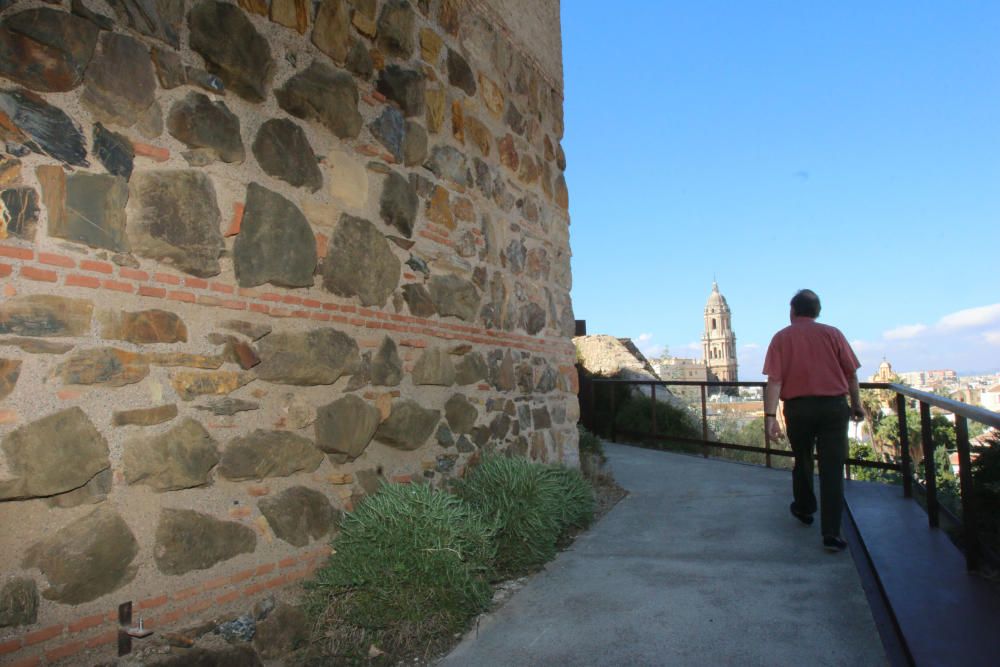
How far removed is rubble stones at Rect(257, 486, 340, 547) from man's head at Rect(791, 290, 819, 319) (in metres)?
3.53

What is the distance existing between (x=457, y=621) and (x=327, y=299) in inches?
70.9

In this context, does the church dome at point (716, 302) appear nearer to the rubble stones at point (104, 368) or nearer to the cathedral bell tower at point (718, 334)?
the cathedral bell tower at point (718, 334)

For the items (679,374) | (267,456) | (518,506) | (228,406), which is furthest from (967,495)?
(679,374)

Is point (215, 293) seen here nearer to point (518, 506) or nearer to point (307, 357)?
point (307, 357)

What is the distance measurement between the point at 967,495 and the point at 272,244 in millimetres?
3633

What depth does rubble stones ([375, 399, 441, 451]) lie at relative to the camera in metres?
4.01

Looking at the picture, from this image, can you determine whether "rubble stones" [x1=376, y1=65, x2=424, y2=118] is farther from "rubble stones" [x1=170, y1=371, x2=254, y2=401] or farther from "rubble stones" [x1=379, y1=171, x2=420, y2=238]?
"rubble stones" [x1=170, y1=371, x2=254, y2=401]

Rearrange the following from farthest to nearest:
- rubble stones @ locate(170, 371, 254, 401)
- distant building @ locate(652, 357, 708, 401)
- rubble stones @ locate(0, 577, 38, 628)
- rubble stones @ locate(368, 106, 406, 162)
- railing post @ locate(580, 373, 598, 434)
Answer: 1. distant building @ locate(652, 357, 708, 401)
2. railing post @ locate(580, 373, 598, 434)
3. rubble stones @ locate(368, 106, 406, 162)
4. rubble stones @ locate(170, 371, 254, 401)
5. rubble stones @ locate(0, 577, 38, 628)

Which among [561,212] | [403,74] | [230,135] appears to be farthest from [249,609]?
[561,212]

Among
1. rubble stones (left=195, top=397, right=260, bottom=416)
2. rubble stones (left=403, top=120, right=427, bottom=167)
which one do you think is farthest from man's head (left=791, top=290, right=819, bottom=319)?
rubble stones (left=195, top=397, right=260, bottom=416)

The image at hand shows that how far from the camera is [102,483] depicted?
8.48 feet

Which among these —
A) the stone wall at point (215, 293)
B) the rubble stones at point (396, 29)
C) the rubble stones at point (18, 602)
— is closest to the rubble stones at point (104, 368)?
the stone wall at point (215, 293)

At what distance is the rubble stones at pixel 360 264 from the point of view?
12.2 feet

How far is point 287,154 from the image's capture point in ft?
11.4
